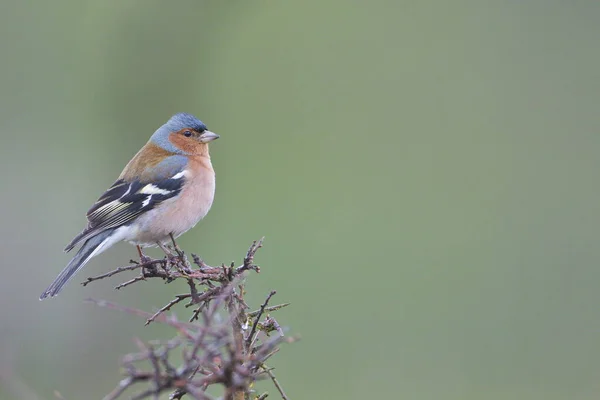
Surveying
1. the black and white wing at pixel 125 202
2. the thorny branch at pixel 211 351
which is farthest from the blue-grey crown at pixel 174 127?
the thorny branch at pixel 211 351

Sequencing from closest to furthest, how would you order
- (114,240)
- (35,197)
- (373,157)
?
(114,240)
(35,197)
(373,157)

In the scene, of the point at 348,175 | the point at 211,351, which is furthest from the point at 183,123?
the point at 348,175

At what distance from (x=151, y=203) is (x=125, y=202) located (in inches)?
5.4

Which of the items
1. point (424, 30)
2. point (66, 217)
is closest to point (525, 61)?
point (424, 30)

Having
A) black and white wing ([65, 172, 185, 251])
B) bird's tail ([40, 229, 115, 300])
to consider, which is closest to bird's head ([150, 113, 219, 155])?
black and white wing ([65, 172, 185, 251])

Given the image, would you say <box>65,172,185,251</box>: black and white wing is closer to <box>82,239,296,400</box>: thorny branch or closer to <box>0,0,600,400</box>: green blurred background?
<box>82,239,296,400</box>: thorny branch

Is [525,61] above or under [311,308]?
above

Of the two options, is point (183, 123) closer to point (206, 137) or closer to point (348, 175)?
point (206, 137)

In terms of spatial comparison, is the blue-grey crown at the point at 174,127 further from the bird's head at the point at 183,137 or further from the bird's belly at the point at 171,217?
the bird's belly at the point at 171,217

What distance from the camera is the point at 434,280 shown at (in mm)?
8555

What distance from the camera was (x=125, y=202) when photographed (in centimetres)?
409

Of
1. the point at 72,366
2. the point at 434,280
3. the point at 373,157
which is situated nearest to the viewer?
the point at 72,366

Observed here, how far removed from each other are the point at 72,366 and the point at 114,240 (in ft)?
15.0

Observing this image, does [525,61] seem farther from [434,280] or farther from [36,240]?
[36,240]
